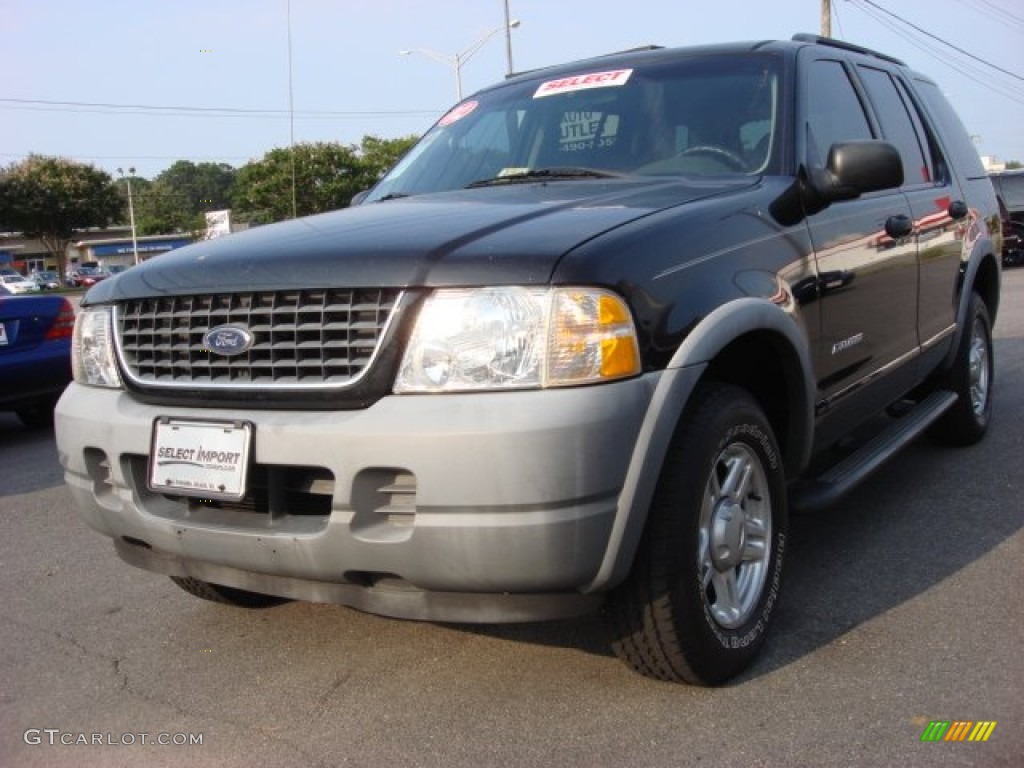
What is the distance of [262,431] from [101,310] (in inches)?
36.0

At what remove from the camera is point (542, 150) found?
3779mm

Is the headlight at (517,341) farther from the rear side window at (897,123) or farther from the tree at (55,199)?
the tree at (55,199)

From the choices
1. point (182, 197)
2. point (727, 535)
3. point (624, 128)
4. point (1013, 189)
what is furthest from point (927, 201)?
point (182, 197)

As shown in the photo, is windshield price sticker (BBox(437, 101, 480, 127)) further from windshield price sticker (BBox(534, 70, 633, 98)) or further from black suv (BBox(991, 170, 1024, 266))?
black suv (BBox(991, 170, 1024, 266))

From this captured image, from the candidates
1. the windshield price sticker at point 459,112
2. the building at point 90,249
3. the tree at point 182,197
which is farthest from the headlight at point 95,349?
the building at point 90,249

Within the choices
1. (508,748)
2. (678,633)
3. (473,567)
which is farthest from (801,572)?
(473,567)

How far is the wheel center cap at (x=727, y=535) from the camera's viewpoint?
2701 mm

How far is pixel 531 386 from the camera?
226 centimetres

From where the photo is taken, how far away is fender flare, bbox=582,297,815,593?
2299 mm

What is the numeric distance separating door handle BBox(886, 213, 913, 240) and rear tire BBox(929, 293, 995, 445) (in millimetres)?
Answer: 1186

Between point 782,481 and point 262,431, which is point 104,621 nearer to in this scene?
point 262,431

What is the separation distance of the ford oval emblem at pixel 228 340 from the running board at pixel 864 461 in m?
1.78

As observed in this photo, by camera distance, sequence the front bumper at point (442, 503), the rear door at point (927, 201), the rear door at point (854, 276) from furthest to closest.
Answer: the rear door at point (927, 201) → the rear door at point (854, 276) → the front bumper at point (442, 503)

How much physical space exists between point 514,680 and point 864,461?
5.25 feet
